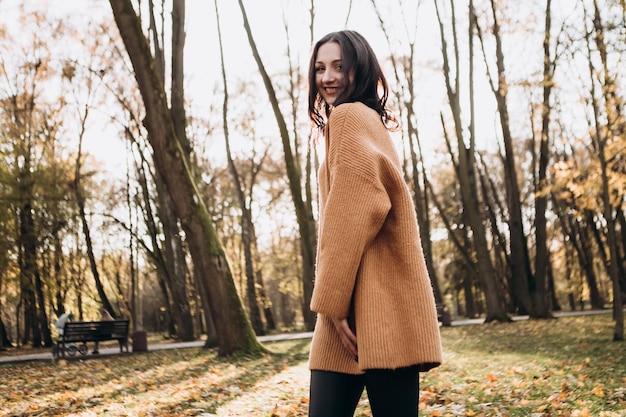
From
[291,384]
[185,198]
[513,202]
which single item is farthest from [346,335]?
[513,202]

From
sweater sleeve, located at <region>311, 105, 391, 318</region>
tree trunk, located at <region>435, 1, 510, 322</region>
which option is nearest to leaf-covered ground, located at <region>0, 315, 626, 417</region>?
sweater sleeve, located at <region>311, 105, 391, 318</region>

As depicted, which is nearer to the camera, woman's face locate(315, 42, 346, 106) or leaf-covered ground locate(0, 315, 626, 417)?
woman's face locate(315, 42, 346, 106)

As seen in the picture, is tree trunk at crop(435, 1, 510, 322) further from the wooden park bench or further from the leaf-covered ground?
the wooden park bench

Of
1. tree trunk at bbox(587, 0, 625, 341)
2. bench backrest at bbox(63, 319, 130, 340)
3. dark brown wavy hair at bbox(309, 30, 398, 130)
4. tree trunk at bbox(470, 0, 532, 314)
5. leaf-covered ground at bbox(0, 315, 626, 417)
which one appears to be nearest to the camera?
dark brown wavy hair at bbox(309, 30, 398, 130)

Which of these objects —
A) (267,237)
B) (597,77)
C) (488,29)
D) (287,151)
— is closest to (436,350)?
(597,77)

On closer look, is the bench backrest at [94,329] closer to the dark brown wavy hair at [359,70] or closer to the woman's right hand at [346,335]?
the dark brown wavy hair at [359,70]

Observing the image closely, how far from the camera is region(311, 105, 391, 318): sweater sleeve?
2029 millimetres

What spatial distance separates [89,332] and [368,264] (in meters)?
15.5

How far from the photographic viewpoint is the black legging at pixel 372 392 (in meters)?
2.04

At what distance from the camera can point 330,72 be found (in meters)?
2.41

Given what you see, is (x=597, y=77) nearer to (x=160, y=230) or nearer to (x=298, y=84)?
(x=298, y=84)

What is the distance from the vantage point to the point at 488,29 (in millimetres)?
21062

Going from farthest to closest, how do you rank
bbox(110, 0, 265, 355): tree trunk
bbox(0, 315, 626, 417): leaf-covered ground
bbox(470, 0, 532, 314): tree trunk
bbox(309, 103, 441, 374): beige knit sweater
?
bbox(470, 0, 532, 314): tree trunk < bbox(110, 0, 265, 355): tree trunk < bbox(0, 315, 626, 417): leaf-covered ground < bbox(309, 103, 441, 374): beige knit sweater

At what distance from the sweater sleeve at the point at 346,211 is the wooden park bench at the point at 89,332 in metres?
15.0
